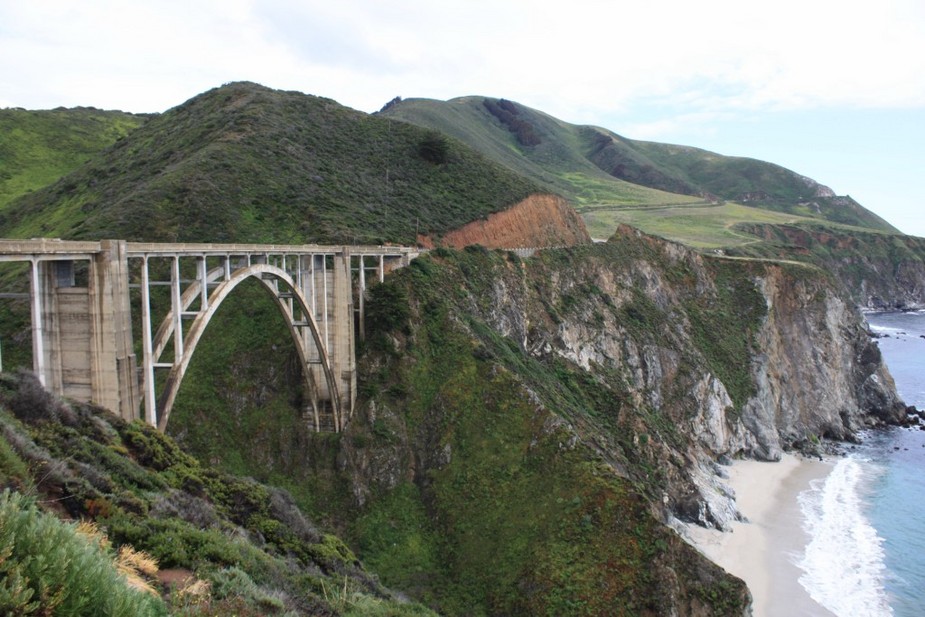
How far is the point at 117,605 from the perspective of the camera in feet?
17.9

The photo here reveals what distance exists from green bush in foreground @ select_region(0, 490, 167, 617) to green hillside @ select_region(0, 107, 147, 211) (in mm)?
69718

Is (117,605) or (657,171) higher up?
(657,171)

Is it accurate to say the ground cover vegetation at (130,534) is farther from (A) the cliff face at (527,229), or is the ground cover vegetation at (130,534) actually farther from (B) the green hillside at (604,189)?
(B) the green hillside at (604,189)

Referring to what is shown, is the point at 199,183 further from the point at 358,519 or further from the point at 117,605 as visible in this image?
the point at 117,605

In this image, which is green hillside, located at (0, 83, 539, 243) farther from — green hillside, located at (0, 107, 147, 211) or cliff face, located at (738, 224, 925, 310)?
cliff face, located at (738, 224, 925, 310)

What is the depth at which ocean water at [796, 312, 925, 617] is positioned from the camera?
3147 cm

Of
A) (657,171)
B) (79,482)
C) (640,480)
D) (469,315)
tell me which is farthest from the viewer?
(657,171)

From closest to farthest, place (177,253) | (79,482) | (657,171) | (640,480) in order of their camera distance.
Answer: (79,482)
(177,253)
(640,480)
(657,171)

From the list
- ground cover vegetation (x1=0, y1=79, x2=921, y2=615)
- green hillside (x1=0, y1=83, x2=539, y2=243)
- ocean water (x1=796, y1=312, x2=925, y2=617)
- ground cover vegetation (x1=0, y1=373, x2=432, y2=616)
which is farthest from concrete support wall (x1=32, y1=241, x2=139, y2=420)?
ocean water (x1=796, y1=312, x2=925, y2=617)

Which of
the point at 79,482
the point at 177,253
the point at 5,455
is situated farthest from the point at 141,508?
the point at 177,253

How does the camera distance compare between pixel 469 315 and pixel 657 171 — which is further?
pixel 657 171

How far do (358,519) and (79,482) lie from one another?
2018 centimetres

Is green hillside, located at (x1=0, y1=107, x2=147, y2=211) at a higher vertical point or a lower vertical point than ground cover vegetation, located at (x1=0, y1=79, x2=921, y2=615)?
higher

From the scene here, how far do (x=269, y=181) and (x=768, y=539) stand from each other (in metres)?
41.5
